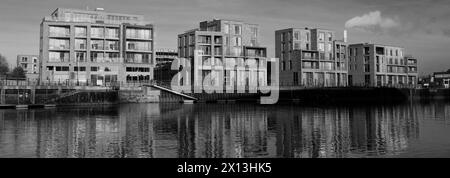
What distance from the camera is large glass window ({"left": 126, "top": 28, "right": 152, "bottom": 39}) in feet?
378

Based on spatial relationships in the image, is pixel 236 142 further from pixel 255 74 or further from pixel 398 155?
pixel 255 74

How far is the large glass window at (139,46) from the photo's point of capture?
11500 cm

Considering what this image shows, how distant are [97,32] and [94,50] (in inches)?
193

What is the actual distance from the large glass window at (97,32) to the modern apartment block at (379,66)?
97.3 meters

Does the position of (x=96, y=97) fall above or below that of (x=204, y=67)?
below

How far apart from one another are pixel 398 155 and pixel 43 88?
269 feet

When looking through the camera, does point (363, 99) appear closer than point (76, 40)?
No

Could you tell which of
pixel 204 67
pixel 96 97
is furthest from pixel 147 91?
pixel 204 67

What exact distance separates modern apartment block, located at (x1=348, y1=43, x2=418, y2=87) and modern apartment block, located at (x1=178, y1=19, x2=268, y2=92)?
5287cm

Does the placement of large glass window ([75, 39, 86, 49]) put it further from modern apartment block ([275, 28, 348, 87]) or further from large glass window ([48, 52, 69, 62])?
modern apartment block ([275, 28, 348, 87])

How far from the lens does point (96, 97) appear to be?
97438 mm

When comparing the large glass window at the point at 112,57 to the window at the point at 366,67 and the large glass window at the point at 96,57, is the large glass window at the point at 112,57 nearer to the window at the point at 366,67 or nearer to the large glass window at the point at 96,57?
the large glass window at the point at 96,57

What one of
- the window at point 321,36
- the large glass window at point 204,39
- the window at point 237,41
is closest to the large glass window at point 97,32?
the large glass window at point 204,39

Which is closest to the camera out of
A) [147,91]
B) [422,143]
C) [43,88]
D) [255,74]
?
[422,143]
